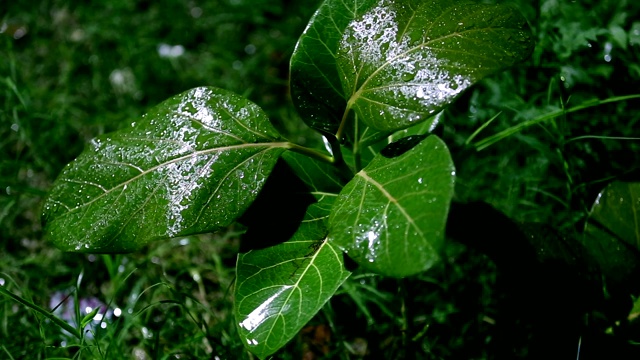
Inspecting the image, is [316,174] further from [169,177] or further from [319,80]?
[169,177]

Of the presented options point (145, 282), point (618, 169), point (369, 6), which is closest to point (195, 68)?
point (145, 282)

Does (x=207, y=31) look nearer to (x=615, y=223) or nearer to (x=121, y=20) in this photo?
(x=121, y=20)

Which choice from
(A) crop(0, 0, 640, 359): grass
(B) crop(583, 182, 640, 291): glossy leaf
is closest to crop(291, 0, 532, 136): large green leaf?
(A) crop(0, 0, 640, 359): grass

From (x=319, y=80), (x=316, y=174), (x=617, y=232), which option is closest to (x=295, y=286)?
(x=316, y=174)

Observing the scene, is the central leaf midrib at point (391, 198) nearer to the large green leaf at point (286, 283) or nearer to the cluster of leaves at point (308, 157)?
the cluster of leaves at point (308, 157)

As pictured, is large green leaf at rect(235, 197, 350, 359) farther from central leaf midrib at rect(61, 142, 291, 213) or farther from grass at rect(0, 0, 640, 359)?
grass at rect(0, 0, 640, 359)

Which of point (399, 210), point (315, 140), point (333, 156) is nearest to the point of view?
point (399, 210)

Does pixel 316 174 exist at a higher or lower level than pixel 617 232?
higher
